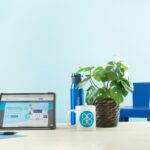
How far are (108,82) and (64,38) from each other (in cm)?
233

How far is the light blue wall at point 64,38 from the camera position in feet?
12.2

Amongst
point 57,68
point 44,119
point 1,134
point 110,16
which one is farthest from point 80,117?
point 110,16

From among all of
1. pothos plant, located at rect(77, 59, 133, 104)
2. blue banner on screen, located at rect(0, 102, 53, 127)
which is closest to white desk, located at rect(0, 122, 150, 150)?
blue banner on screen, located at rect(0, 102, 53, 127)

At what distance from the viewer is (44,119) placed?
4.70 feet

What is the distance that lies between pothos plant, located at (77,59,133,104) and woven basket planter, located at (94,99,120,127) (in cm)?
2

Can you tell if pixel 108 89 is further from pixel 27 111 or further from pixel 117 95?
pixel 27 111

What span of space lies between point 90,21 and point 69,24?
0.25 meters

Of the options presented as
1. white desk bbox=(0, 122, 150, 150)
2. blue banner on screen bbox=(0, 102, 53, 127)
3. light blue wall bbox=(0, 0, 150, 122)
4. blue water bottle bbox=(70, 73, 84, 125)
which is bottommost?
white desk bbox=(0, 122, 150, 150)

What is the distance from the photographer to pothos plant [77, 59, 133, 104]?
1.45 m

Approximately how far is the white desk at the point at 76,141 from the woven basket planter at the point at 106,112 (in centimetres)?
18

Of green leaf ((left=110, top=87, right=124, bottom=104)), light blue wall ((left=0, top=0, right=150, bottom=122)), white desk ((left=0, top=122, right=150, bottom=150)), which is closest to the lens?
white desk ((left=0, top=122, right=150, bottom=150))

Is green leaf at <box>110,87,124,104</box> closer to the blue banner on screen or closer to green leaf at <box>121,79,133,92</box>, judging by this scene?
green leaf at <box>121,79,133,92</box>

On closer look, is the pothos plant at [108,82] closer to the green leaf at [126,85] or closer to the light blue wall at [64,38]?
the green leaf at [126,85]

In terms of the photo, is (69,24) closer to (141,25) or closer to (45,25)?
(45,25)
